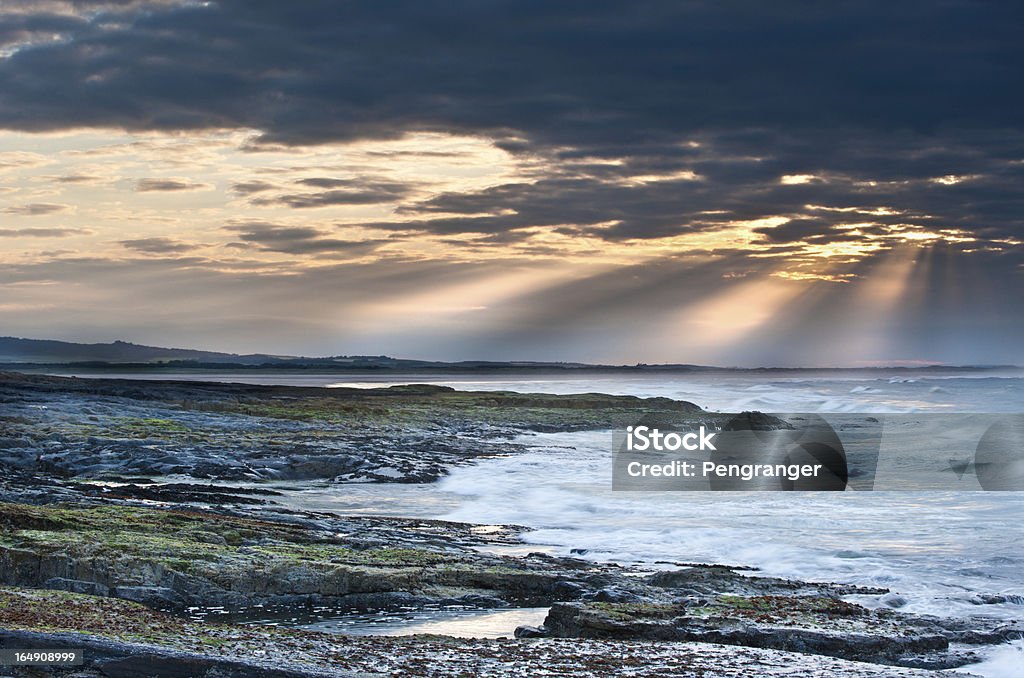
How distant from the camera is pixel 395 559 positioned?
12836 mm

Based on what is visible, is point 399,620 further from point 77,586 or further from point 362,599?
point 77,586

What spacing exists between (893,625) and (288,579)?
677cm

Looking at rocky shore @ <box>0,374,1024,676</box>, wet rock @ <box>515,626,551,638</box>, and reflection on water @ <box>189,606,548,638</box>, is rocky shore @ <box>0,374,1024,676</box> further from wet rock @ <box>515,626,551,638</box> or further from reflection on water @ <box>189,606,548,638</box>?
reflection on water @ <box>189,606,548,638</box>

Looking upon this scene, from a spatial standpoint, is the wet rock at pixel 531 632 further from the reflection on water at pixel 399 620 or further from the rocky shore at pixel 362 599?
the reflection on water at pixel 399 620

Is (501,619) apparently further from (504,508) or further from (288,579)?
(504,508)

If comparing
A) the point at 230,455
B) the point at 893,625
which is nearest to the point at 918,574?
the point at 893,625

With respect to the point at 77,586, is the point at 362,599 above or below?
below

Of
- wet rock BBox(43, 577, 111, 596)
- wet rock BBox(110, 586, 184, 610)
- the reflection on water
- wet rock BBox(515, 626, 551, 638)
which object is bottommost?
the reflection on water

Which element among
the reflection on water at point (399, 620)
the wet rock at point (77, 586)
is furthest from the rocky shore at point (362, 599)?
the reflection on water at point (399, 620)

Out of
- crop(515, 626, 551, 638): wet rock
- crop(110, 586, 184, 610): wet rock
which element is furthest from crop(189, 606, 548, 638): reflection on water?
crop(110, 586, 184, 610): wet rock

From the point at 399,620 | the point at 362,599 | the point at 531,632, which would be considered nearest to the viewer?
the point at 531,632

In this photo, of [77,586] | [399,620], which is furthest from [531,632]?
[77,586]

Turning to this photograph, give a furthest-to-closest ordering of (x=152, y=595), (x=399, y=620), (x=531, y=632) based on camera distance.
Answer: (x=152, y=595) < (x=399, y=620) < (x=531, y=632)

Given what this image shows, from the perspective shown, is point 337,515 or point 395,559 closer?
point 395,559
